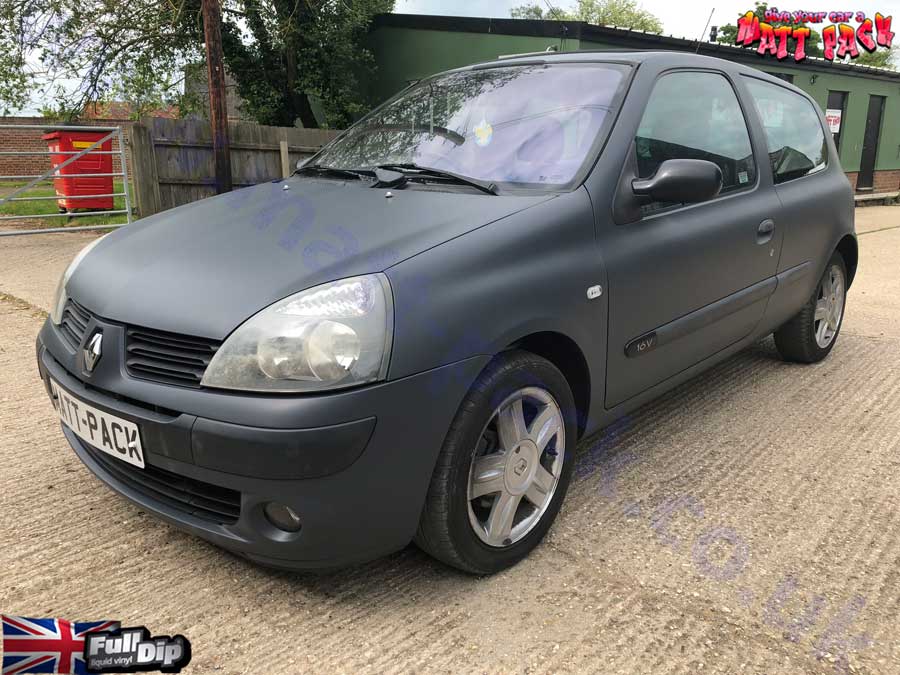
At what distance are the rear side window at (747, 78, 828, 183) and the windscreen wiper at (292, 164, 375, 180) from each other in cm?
205

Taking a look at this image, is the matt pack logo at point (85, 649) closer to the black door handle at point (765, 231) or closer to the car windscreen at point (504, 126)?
the car windscreen at point (504, 126)

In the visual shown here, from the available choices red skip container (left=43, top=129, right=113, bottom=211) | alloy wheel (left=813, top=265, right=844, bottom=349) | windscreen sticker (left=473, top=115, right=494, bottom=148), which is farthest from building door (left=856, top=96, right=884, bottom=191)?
windscreen sticker (left=473, top=115, right=494, bottom=148)

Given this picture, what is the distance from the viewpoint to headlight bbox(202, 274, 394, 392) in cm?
176

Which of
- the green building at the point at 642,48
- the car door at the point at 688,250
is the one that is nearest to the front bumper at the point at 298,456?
the car door at the point at 688,250

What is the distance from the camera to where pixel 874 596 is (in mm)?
2131

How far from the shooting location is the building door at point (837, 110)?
16.5 metres

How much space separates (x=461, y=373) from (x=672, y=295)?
3.96 ft

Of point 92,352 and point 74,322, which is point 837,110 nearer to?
point 74,322

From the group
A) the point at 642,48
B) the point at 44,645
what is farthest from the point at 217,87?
the point at 642,48

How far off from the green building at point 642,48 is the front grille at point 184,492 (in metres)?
9.11

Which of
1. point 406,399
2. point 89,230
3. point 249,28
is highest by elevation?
point 249,28

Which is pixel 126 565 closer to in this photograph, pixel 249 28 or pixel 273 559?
pixel 273 559

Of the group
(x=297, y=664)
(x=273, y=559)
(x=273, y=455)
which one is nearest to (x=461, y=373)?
(x=273, y=455)

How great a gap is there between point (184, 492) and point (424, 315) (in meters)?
0.82
